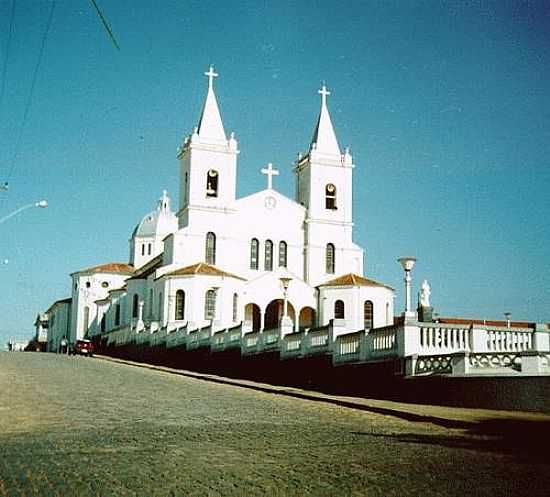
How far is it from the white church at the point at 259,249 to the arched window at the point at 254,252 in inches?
3.0

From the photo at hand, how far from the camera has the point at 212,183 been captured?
61.0 m

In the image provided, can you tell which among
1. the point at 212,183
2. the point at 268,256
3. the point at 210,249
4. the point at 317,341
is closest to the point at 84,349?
the point at 210,249

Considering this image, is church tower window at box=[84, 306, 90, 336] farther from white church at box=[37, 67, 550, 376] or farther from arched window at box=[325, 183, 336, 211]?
arched window at box=[325, 183, 336, 211]

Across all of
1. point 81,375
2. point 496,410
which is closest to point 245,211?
point 81,375

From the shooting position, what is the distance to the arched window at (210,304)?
5597 cm

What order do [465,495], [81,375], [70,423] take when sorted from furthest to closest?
[81,375] → [70,423] → [465,495]

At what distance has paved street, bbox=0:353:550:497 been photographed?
7.86m

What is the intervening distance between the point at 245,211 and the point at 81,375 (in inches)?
1331

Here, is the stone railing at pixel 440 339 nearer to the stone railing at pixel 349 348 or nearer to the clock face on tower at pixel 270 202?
the stone railing at pixel 349 348

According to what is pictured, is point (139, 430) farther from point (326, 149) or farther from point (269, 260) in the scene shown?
point (326, 149)

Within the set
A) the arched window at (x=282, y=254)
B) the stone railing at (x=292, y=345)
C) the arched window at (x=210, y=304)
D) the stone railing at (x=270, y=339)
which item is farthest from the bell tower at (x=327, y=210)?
the stone railing at (x=292, y=345)

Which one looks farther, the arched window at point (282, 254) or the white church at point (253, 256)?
the arched window at point (282, 254)

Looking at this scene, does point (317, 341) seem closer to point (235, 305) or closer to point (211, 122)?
point (235, 305)

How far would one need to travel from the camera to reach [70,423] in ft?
43.5
